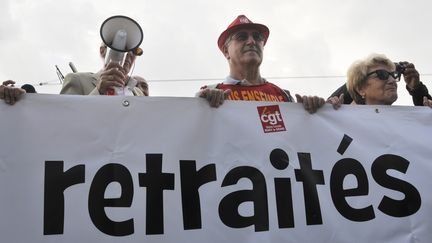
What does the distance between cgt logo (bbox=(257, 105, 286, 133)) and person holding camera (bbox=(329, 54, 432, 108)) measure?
2.17ft

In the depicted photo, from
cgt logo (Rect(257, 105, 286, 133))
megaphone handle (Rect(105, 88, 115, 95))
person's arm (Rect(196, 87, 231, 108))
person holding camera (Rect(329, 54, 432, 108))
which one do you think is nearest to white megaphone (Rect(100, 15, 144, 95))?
megaphone handle (Rect(105, 88, 115, 95))

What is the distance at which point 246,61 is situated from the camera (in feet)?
11.1

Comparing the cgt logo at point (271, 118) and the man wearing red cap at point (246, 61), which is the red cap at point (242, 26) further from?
the cgt logo at point (271, 118)

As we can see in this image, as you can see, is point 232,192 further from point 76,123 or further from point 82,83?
point 82,83

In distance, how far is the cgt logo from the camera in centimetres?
262

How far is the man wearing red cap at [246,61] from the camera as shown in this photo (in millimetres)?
3203

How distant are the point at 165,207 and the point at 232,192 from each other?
0.34 meters

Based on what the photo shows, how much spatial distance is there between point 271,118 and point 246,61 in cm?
83

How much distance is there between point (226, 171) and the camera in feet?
8.06

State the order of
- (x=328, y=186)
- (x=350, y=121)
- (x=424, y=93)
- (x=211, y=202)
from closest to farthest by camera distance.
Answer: (x=211, y=202)
(x=328, y=186)
(x=350, y=121)
(x=424, y=93)

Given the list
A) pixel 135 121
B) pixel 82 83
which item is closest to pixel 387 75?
pixel 135 121

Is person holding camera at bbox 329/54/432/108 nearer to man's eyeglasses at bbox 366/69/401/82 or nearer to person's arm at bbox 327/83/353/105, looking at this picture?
man's eyeglasses at bbox 366/69/401/82

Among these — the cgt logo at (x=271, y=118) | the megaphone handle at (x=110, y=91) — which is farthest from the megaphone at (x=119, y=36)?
the cgt logo at (x=271, y=118)

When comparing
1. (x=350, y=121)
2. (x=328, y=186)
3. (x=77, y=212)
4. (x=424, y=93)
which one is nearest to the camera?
(x=77, y=212)
